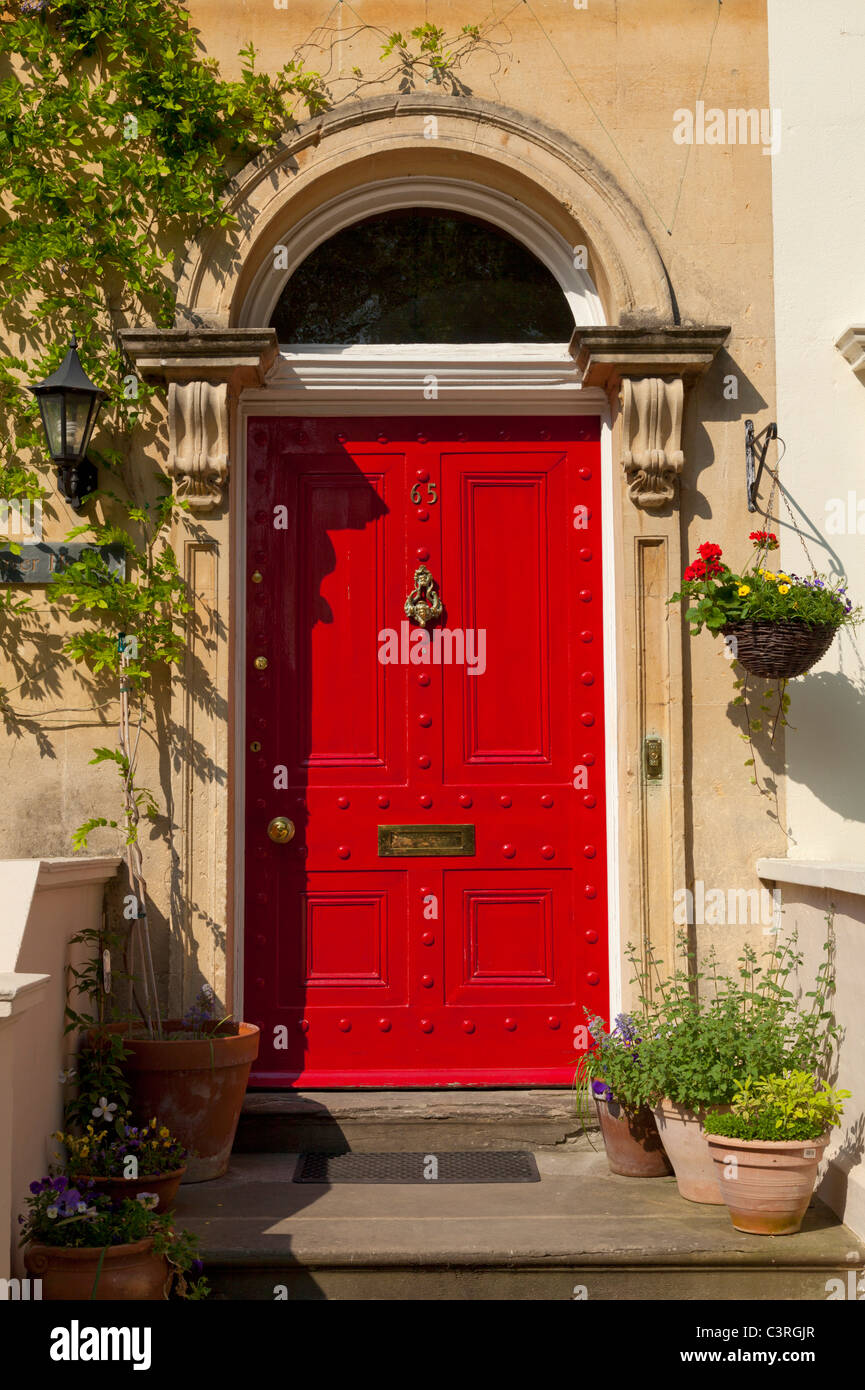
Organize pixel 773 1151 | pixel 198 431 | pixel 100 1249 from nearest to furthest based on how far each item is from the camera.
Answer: pixel 100 1249, pixel 773 1151, pixel 198 431

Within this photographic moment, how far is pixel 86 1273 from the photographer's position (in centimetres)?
361

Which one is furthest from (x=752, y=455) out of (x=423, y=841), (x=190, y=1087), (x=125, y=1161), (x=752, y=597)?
(x=125, y=1161)

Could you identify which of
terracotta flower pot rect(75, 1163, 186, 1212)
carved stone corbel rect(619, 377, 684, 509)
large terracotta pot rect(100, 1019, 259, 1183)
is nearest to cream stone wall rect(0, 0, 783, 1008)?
carved stone corbel rect(619, 377, 684, 509)

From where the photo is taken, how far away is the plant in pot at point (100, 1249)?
142 inches

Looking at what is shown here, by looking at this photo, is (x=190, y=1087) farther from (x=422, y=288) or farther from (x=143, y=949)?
(x=422, y=288)

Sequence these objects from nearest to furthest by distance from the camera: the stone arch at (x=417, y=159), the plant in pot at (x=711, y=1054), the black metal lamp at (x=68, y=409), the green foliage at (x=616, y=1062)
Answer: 1. the plant in pot at (x=711, y=1054)
2. the green foliage at (x=616, y=1062)
3. the black metal lamp at (x=68, y=409)
4. the stone arch at (x=417, y=159)

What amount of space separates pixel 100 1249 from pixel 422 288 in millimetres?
3826

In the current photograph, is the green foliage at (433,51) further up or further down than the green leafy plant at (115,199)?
further up

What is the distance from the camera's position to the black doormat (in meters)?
4.66

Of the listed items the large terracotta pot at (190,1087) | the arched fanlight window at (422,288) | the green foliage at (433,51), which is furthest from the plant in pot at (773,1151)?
the green foliage at (433,51)

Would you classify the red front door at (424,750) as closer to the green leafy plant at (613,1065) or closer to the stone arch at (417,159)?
the green leafy plant at (613,1065)

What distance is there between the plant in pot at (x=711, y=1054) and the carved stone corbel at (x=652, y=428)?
6.09 ft

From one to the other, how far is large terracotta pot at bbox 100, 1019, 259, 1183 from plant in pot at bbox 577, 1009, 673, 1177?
1261 mm

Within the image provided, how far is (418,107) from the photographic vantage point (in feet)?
17.3
